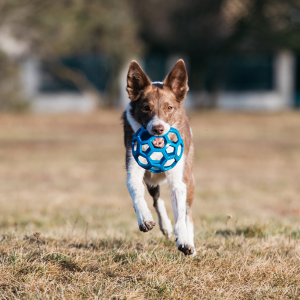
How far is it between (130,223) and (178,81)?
313cm

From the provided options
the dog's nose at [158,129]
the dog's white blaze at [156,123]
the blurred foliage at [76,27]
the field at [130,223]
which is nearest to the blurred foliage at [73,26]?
the blurred foliage at [76,27]

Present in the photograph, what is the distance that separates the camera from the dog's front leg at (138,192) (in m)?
4.00

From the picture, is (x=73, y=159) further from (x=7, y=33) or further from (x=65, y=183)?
(x=7, y=33)

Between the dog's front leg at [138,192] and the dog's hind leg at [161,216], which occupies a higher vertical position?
the dog's front leg at [138,192]

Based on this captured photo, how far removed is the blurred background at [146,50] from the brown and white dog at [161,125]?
19.6 m

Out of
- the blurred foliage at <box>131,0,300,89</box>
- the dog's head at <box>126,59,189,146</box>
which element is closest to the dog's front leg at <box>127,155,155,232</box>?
the dog's head at <box>126,59,189,146</box>

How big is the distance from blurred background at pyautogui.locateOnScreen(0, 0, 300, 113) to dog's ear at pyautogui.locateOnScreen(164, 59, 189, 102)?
772 inches

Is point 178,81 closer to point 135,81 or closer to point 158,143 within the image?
point 135,81

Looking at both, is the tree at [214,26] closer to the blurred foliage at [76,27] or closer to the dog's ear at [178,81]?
the blurred foliage at [76,27]

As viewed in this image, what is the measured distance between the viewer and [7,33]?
24500 millimetres

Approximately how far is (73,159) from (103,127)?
9.25 metres

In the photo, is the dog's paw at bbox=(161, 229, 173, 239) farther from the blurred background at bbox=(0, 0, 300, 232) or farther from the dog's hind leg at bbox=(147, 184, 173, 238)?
the blurred background at bbox=(0, 0, 300, 232)

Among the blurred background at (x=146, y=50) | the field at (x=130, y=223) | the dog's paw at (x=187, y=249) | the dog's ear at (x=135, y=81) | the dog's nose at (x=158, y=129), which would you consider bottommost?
the field at (x=130, y=223)

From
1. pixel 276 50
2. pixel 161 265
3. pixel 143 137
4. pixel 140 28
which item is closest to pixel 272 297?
pixel 161 265
